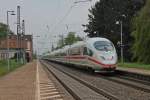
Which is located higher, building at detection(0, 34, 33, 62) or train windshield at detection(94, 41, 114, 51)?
building at detection(0, 34, 33, 62)

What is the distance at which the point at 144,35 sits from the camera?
61844mm

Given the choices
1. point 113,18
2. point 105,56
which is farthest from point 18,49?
point 105,56

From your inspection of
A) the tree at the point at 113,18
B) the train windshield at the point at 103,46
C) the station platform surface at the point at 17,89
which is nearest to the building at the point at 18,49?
the tree at the point at 113,18

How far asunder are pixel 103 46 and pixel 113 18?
60087mm

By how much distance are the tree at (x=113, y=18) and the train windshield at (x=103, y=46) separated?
2014 inches

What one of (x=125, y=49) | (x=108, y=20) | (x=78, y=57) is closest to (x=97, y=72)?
(x=78, y=57)

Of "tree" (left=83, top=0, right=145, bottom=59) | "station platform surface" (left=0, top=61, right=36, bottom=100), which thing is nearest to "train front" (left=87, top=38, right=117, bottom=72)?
"station platform surface" (left=0, top=61, right=36, bottom=100)

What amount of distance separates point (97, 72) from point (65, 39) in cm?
12671

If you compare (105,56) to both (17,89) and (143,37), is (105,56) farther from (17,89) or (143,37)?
(143,37)

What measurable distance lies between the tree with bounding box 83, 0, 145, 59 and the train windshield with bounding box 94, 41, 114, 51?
51149 millimetres

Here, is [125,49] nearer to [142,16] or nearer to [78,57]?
[142,16]

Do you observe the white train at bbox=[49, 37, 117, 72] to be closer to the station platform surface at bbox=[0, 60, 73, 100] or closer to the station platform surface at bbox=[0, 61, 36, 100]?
the station platform surface at bbox=[0, 60, 73, 100]

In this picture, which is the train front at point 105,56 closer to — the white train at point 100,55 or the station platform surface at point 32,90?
the white train at point 100,55

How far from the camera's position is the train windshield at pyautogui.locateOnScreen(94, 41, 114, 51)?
38.2m
